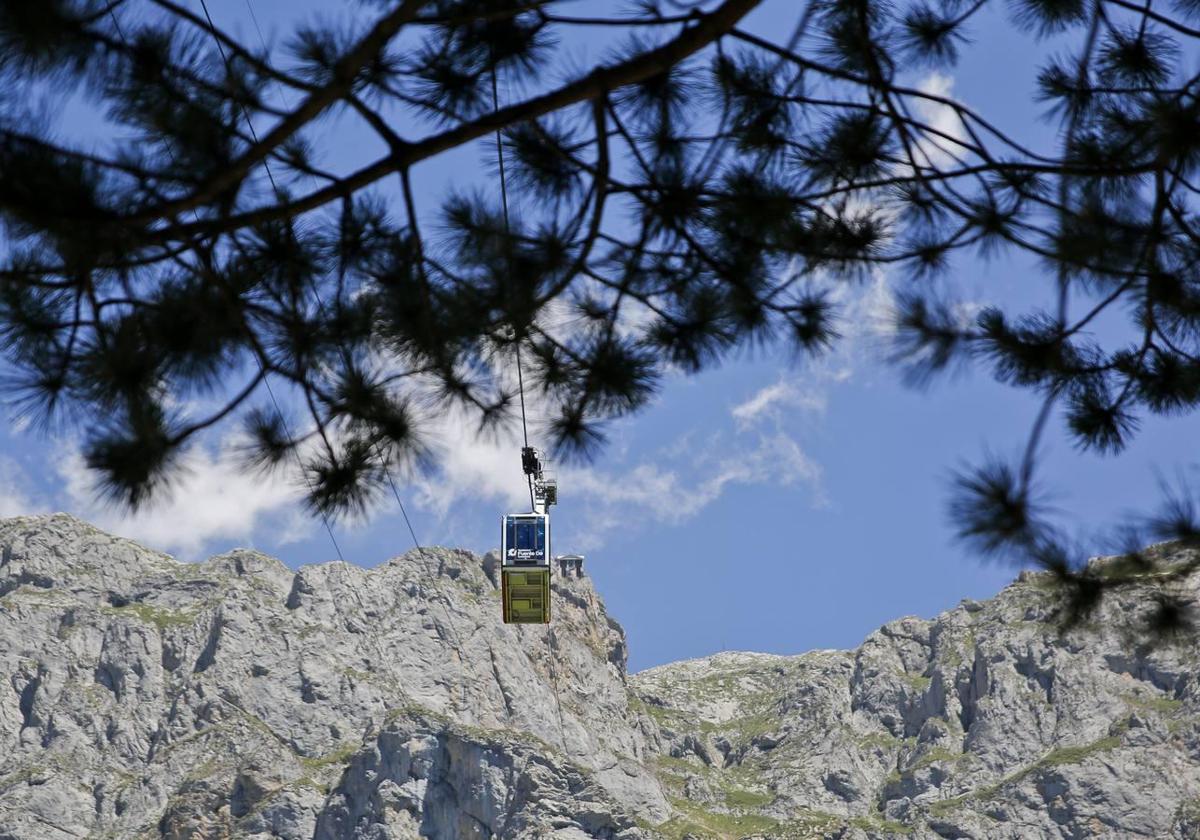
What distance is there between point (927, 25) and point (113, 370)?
424 centimetres

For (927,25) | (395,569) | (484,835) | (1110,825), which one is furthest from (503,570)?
(395,569)

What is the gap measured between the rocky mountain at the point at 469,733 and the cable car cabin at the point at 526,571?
100729 mm

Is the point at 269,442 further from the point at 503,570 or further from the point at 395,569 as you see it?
the point at 395,569

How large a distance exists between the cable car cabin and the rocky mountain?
101 meters

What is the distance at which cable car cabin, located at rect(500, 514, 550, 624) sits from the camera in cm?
5097

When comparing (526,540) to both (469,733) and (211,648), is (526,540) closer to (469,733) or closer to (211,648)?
(469,733)

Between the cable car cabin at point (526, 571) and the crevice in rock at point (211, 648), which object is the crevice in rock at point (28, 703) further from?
the cable car cabin at point (526, 571)

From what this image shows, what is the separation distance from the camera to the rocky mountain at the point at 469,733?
156750mm

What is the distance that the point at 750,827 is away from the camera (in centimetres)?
17000

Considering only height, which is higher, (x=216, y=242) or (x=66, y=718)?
(x=66, y=718)

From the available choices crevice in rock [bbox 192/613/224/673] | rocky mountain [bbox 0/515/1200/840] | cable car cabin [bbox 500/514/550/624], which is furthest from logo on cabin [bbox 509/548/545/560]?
crevice in rock [bbox 192/613/224/673]

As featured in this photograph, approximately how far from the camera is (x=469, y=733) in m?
161

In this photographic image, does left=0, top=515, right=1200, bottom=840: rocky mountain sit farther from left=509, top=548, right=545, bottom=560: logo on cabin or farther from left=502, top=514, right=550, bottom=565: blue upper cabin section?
left=509, top=548, right=545, bottom=560: logo on cabin

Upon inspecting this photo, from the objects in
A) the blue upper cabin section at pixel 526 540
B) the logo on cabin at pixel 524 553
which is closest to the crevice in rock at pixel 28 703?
the blue upper cabin section at pixel 526 540
